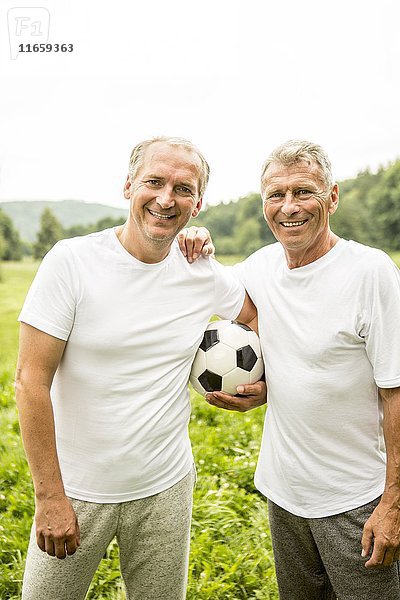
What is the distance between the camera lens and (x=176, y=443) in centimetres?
280

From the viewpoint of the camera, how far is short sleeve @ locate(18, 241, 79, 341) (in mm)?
2484

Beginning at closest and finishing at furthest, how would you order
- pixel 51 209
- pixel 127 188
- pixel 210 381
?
pixel 127 188
pixel 210 381
pixel 51 209

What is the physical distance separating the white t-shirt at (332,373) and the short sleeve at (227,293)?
260 mm

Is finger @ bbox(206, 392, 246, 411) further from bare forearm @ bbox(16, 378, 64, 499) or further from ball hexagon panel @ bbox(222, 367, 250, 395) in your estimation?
bare forearm @ bbox(16, 378, 64, 499)

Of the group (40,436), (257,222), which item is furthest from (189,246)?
(257,222)

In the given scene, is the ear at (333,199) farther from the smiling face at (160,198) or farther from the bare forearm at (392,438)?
the bare forearm at (392,438)

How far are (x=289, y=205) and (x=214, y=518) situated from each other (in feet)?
8.92

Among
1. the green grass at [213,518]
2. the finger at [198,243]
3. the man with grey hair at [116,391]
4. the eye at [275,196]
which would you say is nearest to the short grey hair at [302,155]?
the eye at [275,196]

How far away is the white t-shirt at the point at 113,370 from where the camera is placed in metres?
2.60

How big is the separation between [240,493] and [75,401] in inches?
103

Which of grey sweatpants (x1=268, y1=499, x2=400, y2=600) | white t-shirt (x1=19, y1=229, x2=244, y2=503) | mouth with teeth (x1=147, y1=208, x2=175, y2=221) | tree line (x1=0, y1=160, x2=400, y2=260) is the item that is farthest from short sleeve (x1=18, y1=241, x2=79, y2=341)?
tree line (x1=0, y1=160, x2=400, y2=260)

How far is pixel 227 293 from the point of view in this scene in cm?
302

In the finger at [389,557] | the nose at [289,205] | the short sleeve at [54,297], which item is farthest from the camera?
the nose at [289,205]

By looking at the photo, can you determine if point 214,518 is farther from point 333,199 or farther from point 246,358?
point 333,199
